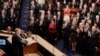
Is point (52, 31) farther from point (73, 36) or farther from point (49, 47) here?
point (49, 47)

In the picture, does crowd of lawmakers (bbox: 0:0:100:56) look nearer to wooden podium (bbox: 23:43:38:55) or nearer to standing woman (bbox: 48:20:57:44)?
standing woman (bbox: 48:20:57:44)

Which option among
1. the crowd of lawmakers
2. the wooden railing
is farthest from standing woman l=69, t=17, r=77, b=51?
the wooden railing

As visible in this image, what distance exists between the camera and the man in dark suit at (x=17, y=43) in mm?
10519

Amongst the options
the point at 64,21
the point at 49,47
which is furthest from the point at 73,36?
the point at 49,47

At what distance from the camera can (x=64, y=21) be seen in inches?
508

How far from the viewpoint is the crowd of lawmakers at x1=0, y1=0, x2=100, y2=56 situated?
11.9 m

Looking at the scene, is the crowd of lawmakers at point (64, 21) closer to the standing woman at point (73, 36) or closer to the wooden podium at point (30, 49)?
the standing woman at point (73, 36)

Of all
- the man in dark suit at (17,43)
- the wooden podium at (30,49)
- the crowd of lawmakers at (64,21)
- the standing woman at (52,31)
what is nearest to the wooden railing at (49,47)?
the wooden podium at (30,49)

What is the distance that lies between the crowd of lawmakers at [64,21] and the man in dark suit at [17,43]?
8.17 ft

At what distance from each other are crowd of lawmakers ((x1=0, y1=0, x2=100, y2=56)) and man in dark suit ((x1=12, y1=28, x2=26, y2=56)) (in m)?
2.49

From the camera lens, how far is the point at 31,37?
11.6 metres

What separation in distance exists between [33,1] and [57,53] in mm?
4268

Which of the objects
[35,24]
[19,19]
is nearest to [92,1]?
[35,24]

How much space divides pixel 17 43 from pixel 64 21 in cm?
300
